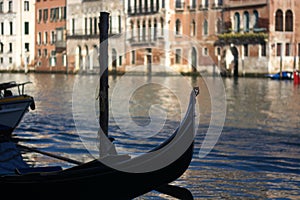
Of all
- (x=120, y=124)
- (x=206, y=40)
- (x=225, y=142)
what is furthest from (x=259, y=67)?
(x=225, y=142)

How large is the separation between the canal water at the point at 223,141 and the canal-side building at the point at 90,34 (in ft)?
85.2

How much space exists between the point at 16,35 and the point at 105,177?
4896 cm

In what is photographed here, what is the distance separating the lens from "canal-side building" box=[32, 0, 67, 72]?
51878 millimetres

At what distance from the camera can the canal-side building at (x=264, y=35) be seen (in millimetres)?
38906

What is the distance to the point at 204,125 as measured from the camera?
49.4 ft

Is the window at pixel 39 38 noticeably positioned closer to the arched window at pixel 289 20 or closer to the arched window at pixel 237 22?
the arched window at pixel 237 22

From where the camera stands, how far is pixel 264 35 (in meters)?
38.7

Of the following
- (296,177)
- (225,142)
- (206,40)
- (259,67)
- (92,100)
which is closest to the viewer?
(296,177)

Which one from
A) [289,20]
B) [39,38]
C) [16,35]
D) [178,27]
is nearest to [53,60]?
[39,38]

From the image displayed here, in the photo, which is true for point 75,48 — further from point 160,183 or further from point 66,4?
point 160,183

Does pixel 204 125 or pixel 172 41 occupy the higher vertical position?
pixel 172 41

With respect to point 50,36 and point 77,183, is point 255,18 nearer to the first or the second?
point 50,36

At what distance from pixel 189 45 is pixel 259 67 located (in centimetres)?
561

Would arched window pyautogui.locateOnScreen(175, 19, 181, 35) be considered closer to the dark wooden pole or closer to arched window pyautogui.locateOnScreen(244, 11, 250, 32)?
arched window pyautogui.locateOnScreen(244, 11, 250, 32)
